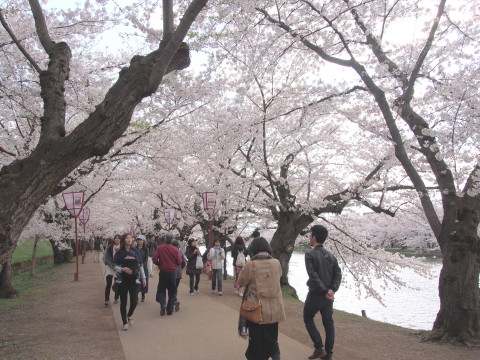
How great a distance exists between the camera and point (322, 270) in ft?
14.9

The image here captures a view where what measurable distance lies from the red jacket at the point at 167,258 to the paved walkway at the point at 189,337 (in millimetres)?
962

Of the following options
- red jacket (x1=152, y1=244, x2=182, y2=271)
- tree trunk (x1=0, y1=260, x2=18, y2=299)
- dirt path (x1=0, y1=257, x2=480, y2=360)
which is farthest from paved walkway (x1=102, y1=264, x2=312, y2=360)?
tree trunk (x1=0, y1=260, x2=18, y2=299)

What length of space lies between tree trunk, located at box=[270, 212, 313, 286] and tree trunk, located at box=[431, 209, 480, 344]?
5679 mm

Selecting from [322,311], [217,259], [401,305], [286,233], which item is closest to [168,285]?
[217,259]

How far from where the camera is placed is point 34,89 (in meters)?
10.3

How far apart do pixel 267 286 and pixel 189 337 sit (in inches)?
102

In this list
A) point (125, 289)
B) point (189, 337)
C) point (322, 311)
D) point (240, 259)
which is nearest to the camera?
point (322, 311)

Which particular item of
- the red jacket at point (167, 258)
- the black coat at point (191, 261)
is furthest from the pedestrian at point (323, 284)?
the black coat at point (191, 261)

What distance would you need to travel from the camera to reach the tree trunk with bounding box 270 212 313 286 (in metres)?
11.6

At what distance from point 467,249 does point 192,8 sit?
5.29 m

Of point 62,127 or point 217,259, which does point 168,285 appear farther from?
point 62,127

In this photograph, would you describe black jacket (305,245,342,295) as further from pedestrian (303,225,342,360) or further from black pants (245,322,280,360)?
black pants (245,322,280,360)

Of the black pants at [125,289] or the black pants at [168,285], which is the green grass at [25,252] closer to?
the black pants at [168,285]

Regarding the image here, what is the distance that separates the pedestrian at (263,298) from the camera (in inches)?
146
